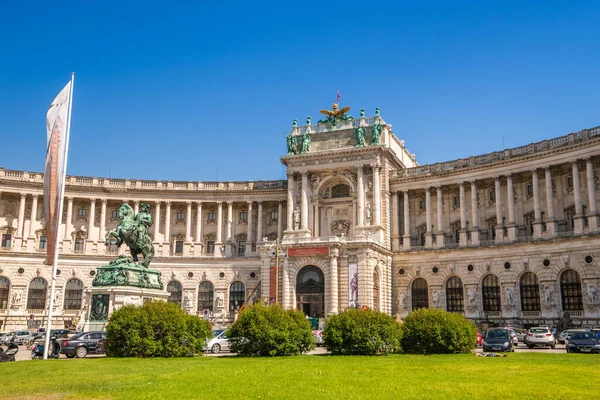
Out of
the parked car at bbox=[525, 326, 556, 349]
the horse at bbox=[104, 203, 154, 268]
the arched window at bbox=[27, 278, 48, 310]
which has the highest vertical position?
the horse at bbox=[104, 203, 154, 268]

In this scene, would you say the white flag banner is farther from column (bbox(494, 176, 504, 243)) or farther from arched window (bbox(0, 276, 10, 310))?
column (bbox(494, 176, 504, 243))

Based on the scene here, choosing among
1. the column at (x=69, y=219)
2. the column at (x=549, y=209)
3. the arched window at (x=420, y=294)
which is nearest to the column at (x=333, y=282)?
the arched window at (x=420, y=294)

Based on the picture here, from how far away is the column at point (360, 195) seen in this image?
214 feet

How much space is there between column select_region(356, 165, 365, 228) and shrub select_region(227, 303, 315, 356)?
34.3 metres

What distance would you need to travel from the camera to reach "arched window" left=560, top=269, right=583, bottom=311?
54.1 m

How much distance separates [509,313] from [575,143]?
17.9m

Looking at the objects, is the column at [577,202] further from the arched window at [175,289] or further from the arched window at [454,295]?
the arched window at [175,289]

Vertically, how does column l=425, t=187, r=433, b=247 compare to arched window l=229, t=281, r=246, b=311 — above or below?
above

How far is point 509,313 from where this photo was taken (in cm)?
5838

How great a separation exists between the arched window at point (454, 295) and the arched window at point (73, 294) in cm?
4310

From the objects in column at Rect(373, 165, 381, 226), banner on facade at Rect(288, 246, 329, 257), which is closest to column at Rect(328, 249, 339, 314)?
banner on facade at Rect(288, 246, 329, 257)

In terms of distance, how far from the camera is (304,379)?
65.6ft

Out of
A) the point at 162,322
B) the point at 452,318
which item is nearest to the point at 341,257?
the point at 452,318

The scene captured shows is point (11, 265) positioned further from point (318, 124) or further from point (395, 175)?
point (395, 175)
